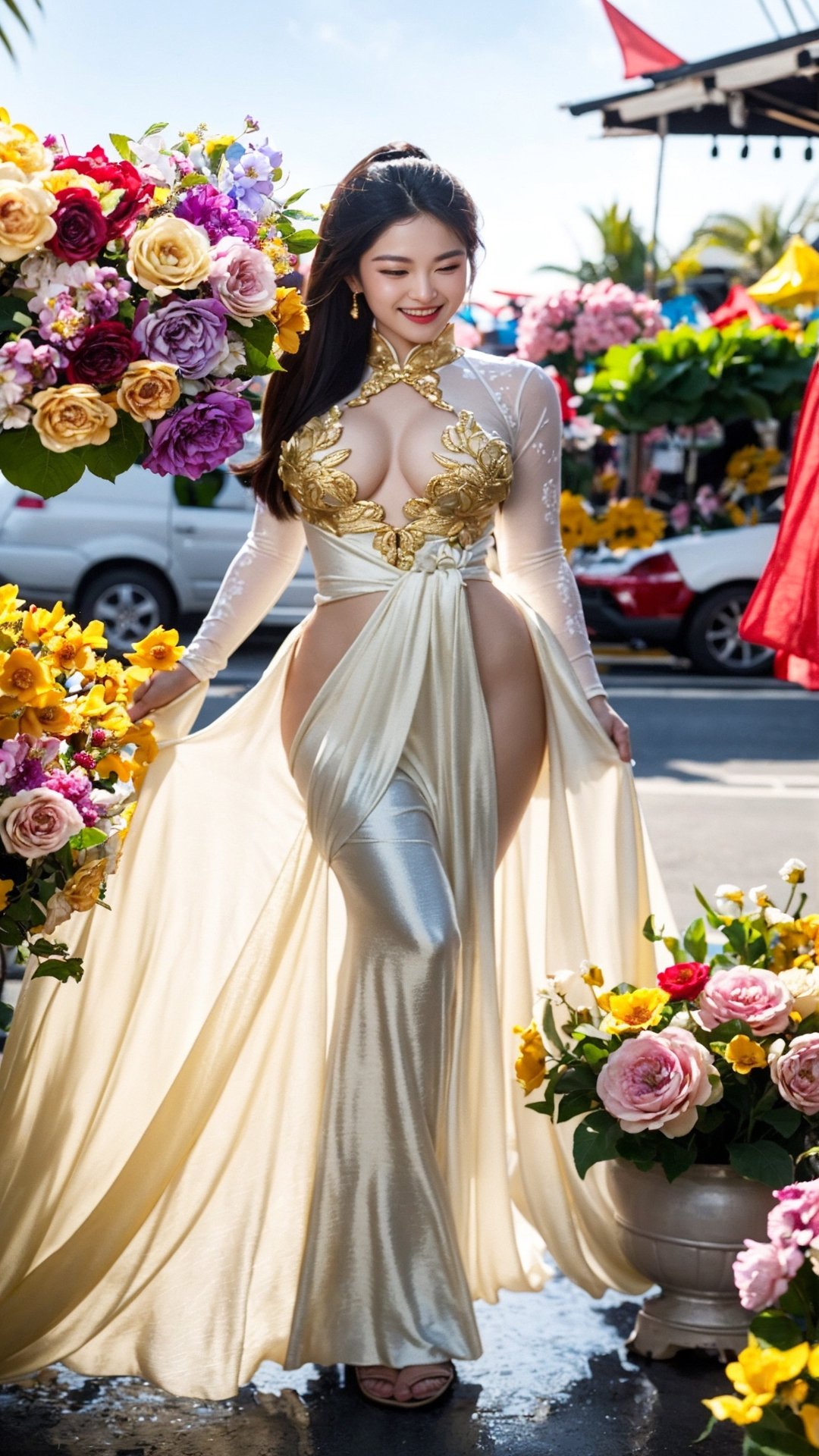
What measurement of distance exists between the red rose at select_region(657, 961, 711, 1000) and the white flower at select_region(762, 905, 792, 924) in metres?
0.23

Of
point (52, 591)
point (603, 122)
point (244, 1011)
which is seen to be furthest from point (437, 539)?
point (52, 591)

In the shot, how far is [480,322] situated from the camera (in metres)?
14.6

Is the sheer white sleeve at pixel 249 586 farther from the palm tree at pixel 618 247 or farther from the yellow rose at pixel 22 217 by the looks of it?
the palm tree at pixel 618 247

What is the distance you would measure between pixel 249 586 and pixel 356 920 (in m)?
0.76

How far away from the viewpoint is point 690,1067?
3.36 m

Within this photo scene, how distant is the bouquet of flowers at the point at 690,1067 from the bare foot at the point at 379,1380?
0.50 metres

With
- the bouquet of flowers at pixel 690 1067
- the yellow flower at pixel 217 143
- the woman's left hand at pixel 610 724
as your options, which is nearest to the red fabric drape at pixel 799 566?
the woman's left hand at pixel 610 724

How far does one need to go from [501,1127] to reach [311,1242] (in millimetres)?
460

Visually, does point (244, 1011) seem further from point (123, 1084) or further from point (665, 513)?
point (665, 513)

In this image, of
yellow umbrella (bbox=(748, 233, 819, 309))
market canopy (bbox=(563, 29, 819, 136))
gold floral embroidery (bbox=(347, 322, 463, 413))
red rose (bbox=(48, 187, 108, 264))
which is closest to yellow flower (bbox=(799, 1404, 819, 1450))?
red rose (bbox=(48, 187, 108, 264))

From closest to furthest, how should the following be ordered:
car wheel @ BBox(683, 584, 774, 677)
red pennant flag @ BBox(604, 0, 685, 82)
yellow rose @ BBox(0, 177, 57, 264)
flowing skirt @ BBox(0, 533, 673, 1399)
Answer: yellow rose @ BBox(0, 177, 57, 264), flowing skirt @ BBox(0, 533, 673, 1399), red pennant flag @ BBox(604, 0, 685, 82), car wheel @ BBox(683, 584, 774, 677)

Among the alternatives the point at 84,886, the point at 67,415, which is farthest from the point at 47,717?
the point at 67,415

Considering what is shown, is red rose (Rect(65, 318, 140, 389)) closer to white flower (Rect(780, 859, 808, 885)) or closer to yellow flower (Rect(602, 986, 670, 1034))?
yellow flower (Rect(602, 986, 670, 1034))

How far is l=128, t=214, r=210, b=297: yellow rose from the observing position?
2.47 m
